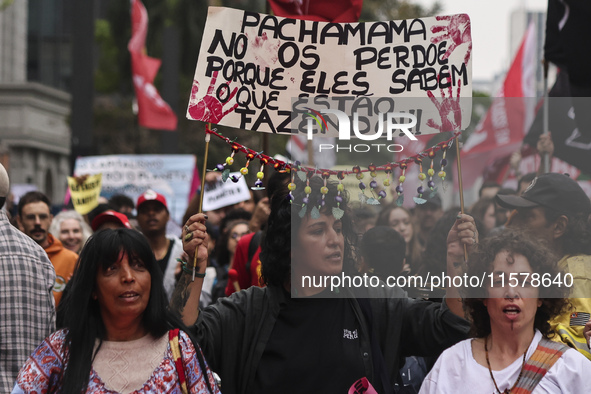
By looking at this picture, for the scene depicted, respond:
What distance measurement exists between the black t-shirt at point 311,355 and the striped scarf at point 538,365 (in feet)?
2.14

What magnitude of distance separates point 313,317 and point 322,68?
3.86ft

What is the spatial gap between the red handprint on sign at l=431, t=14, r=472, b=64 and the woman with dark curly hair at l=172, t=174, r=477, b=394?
32.9 inches

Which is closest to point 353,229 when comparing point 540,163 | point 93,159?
point 540,163

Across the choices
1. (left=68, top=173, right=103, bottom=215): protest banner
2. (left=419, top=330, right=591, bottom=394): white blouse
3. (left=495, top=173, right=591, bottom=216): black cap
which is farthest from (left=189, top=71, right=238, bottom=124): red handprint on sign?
(left=68, top=173, right=103, bottom=215): protest banner

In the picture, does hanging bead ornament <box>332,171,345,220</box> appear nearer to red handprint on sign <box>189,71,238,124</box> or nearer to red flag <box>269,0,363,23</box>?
red handprint on sign <box>189,71,238,124</box>

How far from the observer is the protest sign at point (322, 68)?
4.38 metres

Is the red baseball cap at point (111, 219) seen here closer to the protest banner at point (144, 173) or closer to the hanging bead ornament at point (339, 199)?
the hanging bead ornament at point (339, 199)

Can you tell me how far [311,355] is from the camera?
3.99 meters

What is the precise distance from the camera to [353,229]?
415 centimetres

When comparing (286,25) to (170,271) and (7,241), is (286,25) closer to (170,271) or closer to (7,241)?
(7,241)

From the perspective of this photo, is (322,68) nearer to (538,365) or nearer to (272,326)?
(272,326)

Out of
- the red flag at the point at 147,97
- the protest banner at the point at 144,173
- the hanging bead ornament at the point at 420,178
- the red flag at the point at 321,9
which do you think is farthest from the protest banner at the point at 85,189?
the hanging bead ornament at the point at 420,178

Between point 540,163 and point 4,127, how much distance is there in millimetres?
34580

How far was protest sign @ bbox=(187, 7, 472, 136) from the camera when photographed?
438cm
